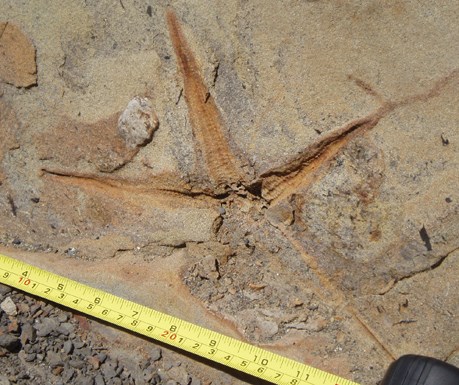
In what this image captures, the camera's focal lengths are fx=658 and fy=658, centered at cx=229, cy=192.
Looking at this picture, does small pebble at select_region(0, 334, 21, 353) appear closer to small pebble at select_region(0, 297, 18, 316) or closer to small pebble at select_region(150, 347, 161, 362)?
small pebble at select_region(0, 297, 18, 316)

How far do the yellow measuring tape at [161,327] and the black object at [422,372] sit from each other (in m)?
0.21

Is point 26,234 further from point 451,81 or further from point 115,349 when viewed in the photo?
point 451,81

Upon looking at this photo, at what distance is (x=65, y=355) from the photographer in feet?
8.49

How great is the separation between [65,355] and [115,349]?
0.20 metres

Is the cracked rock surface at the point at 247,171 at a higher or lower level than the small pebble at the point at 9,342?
higher

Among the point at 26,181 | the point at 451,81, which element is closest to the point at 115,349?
the point at 26,181

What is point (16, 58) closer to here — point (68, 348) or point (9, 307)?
point (9, 307)

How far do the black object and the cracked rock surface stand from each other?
12cm

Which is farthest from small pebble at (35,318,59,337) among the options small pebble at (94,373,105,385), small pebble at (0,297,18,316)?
small pebble at (94,373,105,385)

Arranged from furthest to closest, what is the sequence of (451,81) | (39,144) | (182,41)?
1. (39,144)
2. (182,41)
3. (451,81)

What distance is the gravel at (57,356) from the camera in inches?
100

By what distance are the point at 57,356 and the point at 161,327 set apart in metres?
0.44

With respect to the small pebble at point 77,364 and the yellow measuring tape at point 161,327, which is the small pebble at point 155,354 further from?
the small pebble at point 77,364

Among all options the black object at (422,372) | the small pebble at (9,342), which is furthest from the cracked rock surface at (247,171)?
the black object at (422,372)
